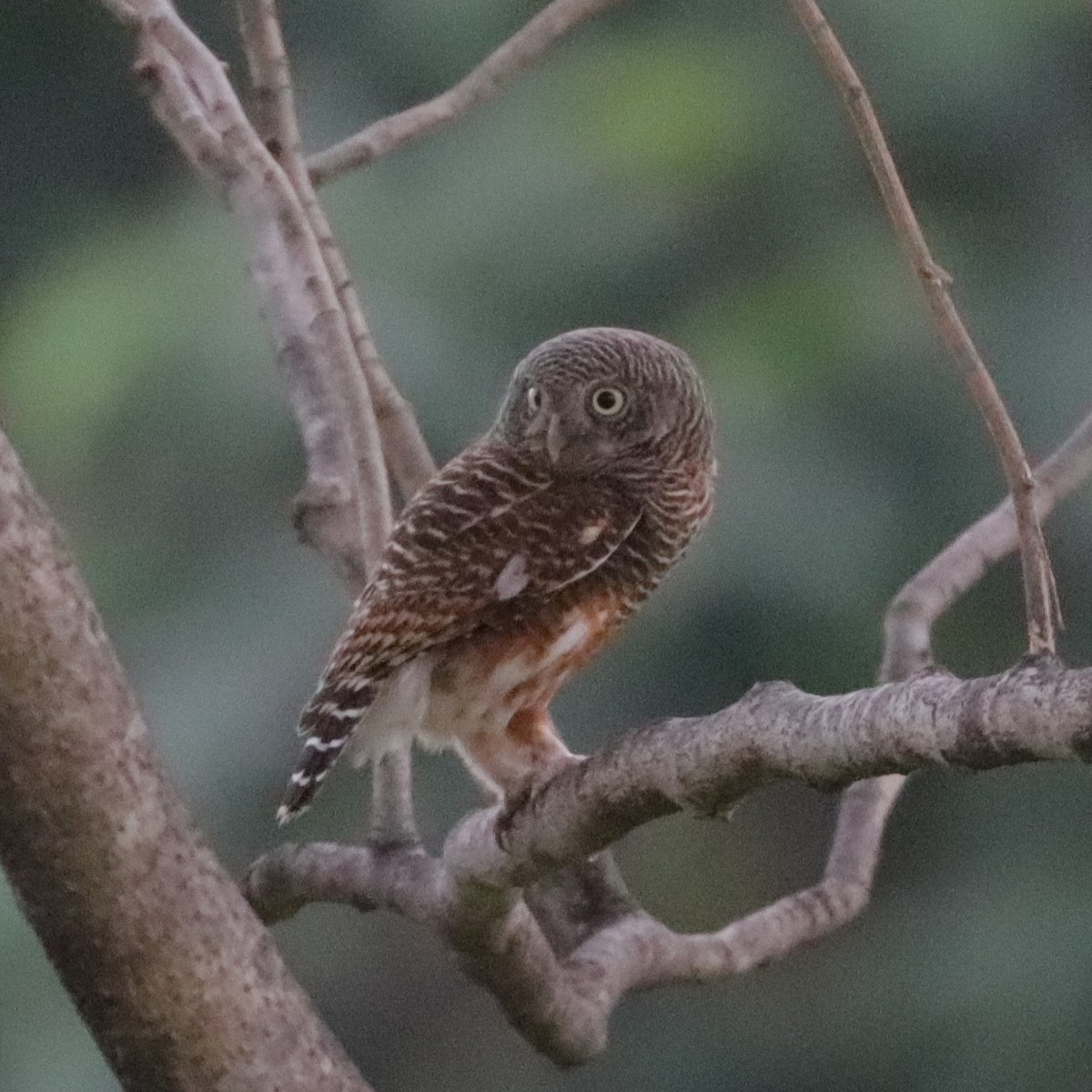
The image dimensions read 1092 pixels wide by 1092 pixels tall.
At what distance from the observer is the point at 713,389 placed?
2.28 m

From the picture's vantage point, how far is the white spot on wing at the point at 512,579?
166 cm

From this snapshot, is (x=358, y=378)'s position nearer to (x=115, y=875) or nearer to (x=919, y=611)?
(x=919, y=611)

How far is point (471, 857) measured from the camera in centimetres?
143

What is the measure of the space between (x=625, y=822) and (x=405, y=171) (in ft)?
4.76

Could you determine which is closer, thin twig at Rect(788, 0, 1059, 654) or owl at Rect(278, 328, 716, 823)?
thin twig at Rect(788, 0, 1059, 654)

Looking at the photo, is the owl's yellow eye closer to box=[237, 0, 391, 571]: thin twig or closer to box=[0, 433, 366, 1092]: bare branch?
box=[237, 0, 391, 571]: thin twig

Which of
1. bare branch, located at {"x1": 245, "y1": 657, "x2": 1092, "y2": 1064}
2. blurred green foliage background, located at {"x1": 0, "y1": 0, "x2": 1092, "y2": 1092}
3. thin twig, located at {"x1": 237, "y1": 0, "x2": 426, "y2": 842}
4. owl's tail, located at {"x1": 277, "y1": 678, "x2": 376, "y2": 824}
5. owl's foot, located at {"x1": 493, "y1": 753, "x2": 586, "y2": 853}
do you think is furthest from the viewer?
blurred green foliage background, located at {"x1": 0, "y1": 0, "x2": 1092, "y2": 1092}

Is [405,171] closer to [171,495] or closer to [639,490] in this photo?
[171,495]

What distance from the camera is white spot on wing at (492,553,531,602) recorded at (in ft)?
5.46

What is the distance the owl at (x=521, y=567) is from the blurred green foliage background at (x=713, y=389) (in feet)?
1.62

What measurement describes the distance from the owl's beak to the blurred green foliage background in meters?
0.55

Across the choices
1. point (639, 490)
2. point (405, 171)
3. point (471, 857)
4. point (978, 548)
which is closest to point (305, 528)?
point (639, 490)

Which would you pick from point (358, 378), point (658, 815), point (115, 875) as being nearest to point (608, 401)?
point (358, 378)

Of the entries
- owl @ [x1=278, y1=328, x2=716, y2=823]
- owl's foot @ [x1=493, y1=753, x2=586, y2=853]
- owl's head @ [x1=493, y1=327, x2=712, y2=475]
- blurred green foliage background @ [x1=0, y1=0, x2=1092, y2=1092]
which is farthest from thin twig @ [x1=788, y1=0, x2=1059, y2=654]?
blurred green foliage background @ [x1=0, y1=0, x2=1092, y2=1092]
